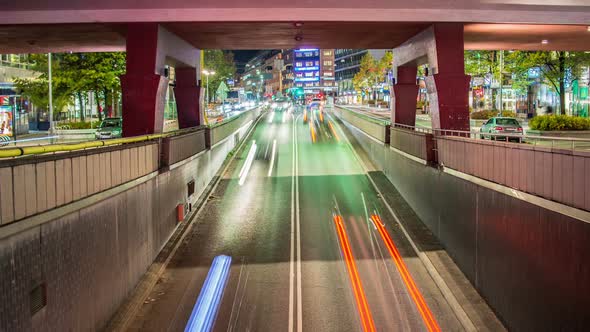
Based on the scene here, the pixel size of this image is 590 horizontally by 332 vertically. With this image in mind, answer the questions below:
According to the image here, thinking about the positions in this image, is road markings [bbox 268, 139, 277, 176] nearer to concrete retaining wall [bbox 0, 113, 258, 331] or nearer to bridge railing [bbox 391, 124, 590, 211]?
concrete retaining wall [bbox 0, 113, 258, 331]

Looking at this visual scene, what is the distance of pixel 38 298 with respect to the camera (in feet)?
32.1

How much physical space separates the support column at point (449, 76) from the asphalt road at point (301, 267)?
5.44m

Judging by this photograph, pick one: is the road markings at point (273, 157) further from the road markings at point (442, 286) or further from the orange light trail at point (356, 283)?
the orange light trail at point (356, 283)

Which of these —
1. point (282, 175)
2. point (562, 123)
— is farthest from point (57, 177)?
point (562, 123)

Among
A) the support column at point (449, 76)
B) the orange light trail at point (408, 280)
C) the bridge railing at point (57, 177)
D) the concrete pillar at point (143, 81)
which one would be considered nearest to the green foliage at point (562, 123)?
the support column at point (449, 76)

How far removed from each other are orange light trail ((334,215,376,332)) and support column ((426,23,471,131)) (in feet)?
23.8

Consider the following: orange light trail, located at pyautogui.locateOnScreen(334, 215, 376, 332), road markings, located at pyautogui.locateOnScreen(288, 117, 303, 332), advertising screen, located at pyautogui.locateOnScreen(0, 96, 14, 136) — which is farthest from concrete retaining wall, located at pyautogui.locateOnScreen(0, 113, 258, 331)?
advertising screen, located at pyautogui.locateOnScreen(0, 96, 14, 136)

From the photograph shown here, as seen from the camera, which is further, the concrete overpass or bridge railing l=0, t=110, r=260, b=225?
the concrete overpass

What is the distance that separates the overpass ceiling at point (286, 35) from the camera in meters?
26.2

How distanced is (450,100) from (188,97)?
17.1 metres

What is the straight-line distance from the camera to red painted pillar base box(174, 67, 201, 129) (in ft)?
117

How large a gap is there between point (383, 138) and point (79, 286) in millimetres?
24869

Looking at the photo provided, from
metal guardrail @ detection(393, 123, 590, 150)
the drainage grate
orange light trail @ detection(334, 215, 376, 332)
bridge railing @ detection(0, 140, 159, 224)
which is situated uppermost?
metal guardrail @ detection(393, 123, 590, 150)

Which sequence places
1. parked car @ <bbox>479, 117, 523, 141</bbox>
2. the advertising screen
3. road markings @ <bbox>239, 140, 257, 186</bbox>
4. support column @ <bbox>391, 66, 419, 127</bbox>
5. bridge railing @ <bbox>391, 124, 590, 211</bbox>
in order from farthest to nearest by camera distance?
parked car @ <bbox>479, 117, 523, 141</bbox> < support column @ <bbox>391, 66, 419, 127</bbox> < road markings @ <bbox>239, 140, 257, 186</bbox> < the advertising screen < bridge railing @ <bbox>391, 124, 590, 211</bbox>
